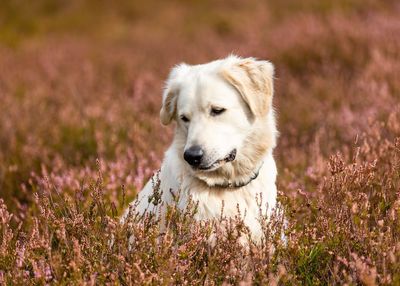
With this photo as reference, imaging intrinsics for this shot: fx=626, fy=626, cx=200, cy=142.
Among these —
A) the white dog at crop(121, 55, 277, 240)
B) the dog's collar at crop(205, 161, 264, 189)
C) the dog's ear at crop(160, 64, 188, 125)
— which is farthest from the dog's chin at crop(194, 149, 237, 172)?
the dog's ear at crop(160, 64, 188, 125)

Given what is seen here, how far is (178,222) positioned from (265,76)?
4.43 ft

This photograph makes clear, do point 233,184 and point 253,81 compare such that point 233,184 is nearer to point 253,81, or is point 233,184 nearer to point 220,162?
point 220,162

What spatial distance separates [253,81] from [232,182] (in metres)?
0.67

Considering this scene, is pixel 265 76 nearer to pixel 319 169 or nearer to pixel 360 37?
pixel 319 169

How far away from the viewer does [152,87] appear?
353 inches

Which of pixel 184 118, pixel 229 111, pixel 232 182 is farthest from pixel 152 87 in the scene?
pixel 232 182

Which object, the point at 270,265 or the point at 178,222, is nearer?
the point at 270,265

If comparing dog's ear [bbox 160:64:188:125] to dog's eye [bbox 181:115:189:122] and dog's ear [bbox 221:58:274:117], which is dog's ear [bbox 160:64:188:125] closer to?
dog's eye [bbox 181:115:189:122]

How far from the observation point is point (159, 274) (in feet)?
8.69

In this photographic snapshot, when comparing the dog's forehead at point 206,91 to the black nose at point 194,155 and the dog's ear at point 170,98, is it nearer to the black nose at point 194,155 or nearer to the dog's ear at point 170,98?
the dog's ear at point 170,98

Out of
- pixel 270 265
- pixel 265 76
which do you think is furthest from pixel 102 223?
pixel 265 76

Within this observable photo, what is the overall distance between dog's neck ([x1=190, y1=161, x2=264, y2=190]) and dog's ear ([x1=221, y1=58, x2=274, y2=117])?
1.26ft

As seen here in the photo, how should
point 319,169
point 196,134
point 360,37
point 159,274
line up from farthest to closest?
1. point 360,37
2. point 319,169
3. point 196,134
4. point 159,274

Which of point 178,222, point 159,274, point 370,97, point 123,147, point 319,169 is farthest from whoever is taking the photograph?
point 370,97
